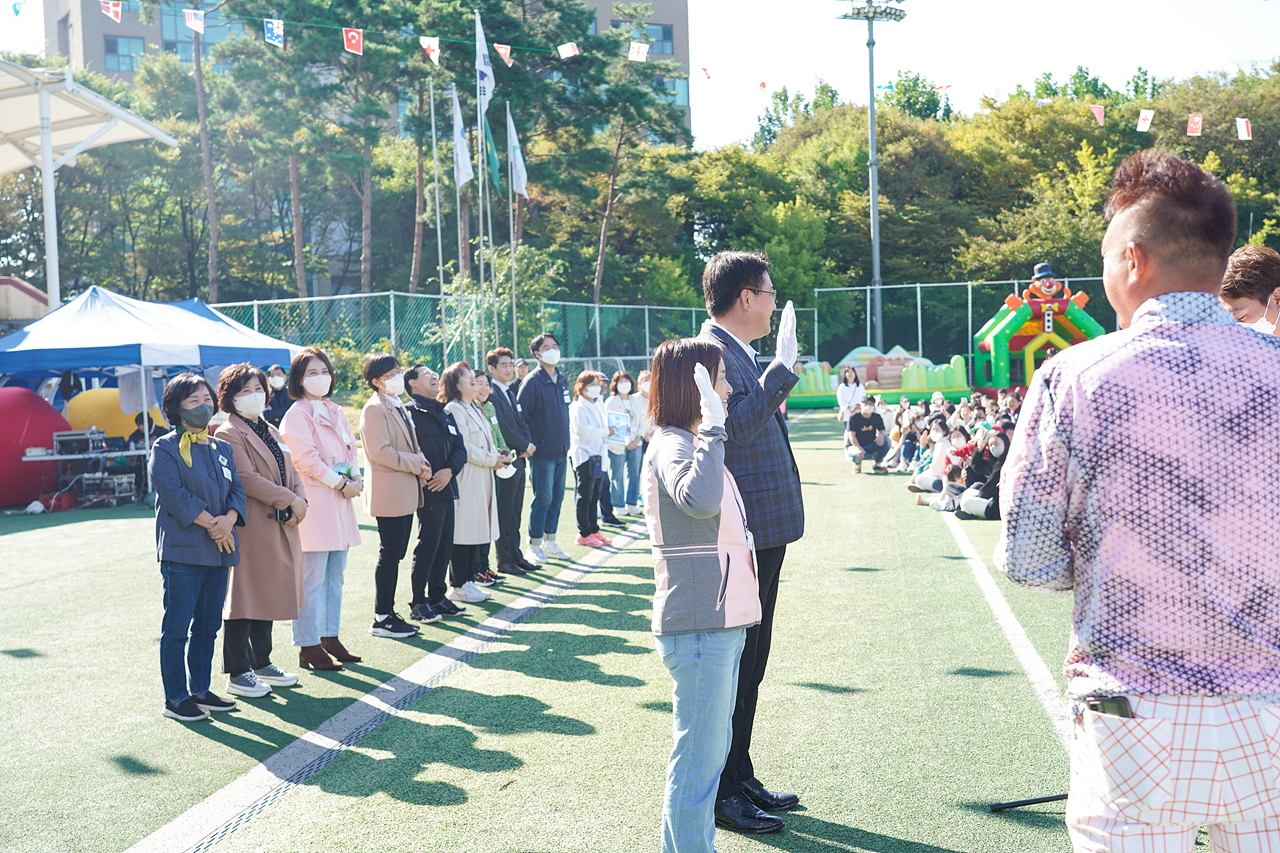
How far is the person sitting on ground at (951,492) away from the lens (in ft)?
39.3

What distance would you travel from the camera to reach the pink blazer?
614cm

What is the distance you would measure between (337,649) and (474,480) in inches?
79.3

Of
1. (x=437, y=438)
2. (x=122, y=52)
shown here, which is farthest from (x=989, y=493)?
(x=122, y=52)

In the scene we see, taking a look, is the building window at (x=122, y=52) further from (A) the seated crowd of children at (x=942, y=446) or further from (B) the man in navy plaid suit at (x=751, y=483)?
(B) the man in navy plaid suit at (x=751, y=483)

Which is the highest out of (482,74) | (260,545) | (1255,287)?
(482,74)

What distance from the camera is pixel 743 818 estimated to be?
379 cm

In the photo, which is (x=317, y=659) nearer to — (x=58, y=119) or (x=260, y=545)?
(x=260, y=545)

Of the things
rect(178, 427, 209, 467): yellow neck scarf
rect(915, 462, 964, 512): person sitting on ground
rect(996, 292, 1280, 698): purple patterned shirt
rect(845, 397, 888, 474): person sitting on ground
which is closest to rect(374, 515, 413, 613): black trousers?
rect(178, 427, 209, 467): yellow neck scarf

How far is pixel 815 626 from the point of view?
684 cm

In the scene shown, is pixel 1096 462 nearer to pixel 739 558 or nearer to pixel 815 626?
pixel 739 558

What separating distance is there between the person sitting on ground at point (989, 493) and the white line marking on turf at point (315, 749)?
18.7ft

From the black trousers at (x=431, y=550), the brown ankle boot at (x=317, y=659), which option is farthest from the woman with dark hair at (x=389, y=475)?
the brown ankle boot at (x=317, y=659)

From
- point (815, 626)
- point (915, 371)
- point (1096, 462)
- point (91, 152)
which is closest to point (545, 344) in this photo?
point (815, 626)

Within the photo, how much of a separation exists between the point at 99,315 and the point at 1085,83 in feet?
200
